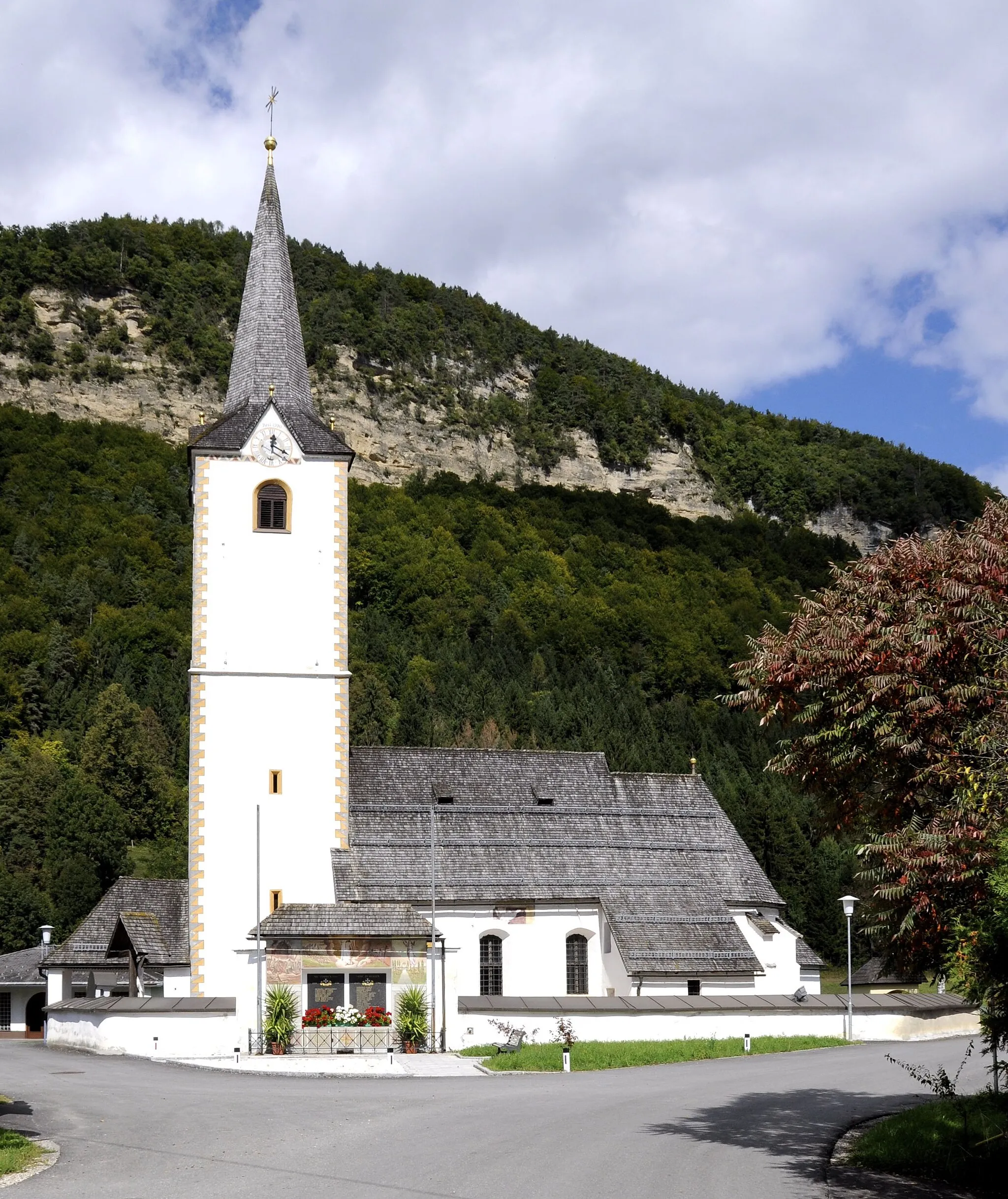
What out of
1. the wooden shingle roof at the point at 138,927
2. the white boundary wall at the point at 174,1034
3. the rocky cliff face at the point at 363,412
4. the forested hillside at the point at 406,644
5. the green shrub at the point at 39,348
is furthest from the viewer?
the rocky cliff face at the point at 363,412

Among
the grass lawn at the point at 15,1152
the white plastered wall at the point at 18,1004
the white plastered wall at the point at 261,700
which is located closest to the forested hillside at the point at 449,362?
the white plastered wall at the point at 18,1004

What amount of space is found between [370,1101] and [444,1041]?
37.3 feet

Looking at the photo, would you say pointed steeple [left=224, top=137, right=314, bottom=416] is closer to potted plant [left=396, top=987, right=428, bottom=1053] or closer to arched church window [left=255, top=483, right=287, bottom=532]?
arched church window [left=255, top=483, right=287, bottom=532]

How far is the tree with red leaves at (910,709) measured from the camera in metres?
15.2

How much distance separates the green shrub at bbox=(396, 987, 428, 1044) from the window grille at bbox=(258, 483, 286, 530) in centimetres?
1291

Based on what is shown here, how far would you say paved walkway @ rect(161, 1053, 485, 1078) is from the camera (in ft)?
99.8

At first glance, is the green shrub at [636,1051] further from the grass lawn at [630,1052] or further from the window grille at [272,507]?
the window grille at [272,507]

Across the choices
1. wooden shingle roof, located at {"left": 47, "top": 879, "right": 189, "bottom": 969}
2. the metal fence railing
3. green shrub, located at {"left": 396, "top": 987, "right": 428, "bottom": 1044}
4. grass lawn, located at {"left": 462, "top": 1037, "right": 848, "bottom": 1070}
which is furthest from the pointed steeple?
grass lawn, located at {"left": 462, "top": 1037, "right": 848, "bottom": 1070}

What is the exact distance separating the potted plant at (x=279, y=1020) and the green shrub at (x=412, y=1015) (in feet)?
7.89

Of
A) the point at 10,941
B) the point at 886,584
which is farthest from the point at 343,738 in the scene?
the point at 10,941

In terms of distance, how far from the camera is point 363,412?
533 feet

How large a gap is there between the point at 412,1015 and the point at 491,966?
216 inches

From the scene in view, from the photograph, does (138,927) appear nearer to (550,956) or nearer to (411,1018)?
(411,1018)

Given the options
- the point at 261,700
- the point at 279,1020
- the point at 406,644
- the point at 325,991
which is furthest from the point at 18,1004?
the point at 406,644
